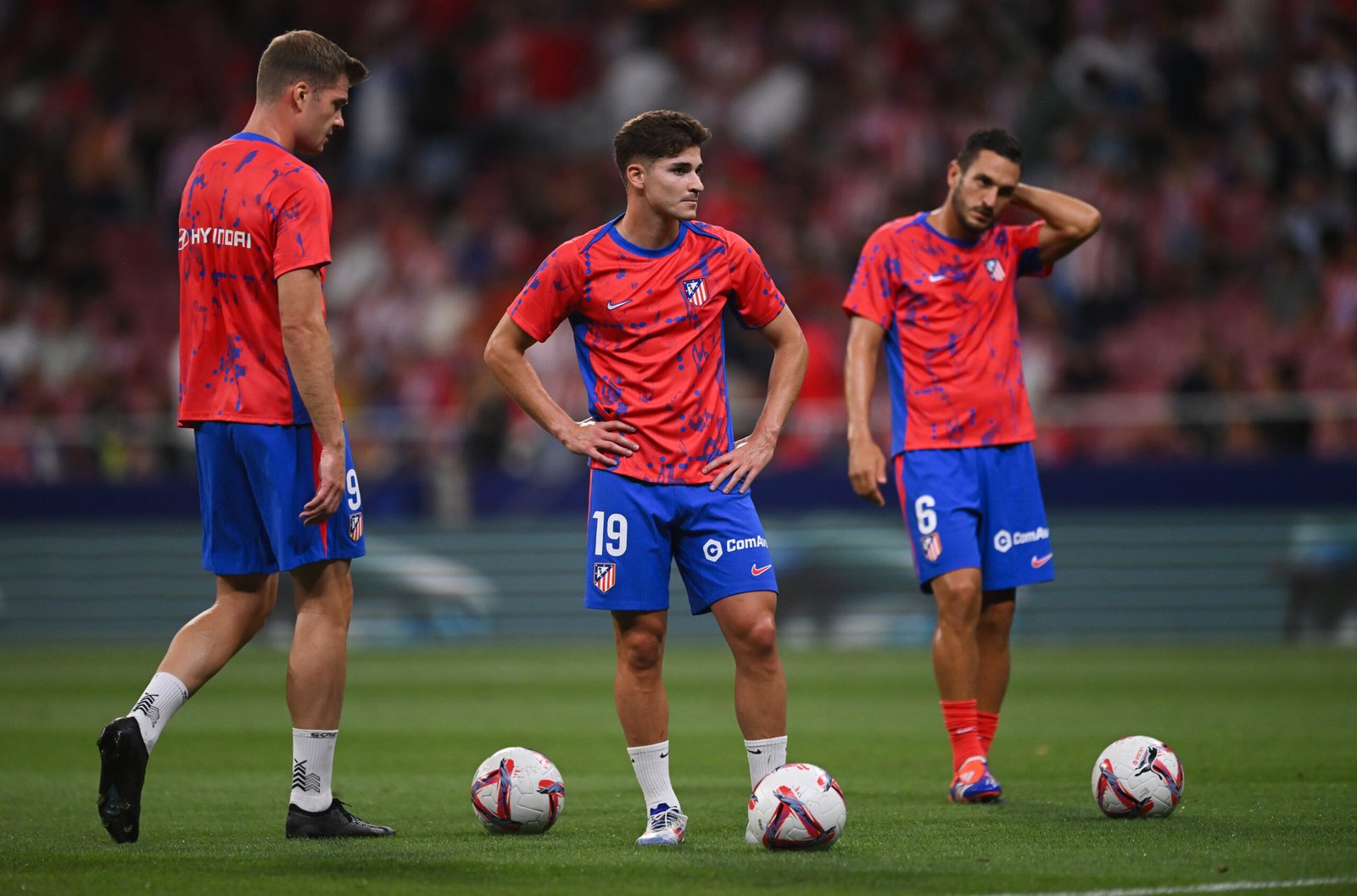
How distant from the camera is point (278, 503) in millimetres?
6227

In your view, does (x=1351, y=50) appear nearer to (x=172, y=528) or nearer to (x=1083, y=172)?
(x=1083, y=172)

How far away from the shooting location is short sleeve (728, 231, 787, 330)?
6402mm

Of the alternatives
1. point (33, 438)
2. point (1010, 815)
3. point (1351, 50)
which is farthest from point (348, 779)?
point (1351, 50)

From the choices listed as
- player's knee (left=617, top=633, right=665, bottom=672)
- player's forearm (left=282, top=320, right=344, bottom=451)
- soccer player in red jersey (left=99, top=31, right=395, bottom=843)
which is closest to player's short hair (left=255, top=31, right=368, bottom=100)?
soccer player in red jersey (left=99, top=31, right=395, bottom=843)

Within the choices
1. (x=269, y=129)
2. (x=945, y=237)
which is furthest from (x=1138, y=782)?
(x=269, y=129)

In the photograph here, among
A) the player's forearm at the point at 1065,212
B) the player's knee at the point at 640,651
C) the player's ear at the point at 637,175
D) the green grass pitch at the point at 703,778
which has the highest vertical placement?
the player's forearm at the point at 1065,212

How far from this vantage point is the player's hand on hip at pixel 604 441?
Answer: 618 cm

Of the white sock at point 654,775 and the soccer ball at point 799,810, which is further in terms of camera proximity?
the white sock at point 654,775

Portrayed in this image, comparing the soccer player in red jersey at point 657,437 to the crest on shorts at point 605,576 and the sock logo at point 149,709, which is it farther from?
the sock logo at point 149,709

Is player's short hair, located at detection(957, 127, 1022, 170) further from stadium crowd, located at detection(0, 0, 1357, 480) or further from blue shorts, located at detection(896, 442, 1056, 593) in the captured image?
stadium crowd, located at detection(0, 0, 1357, 480)

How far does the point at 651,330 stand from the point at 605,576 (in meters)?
0.89

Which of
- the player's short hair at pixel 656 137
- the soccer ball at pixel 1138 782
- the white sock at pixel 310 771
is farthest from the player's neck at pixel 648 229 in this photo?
the soccer ball at pixel 1138 782

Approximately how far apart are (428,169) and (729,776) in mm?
14092

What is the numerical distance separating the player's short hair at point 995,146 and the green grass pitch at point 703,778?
2752 millimetres
